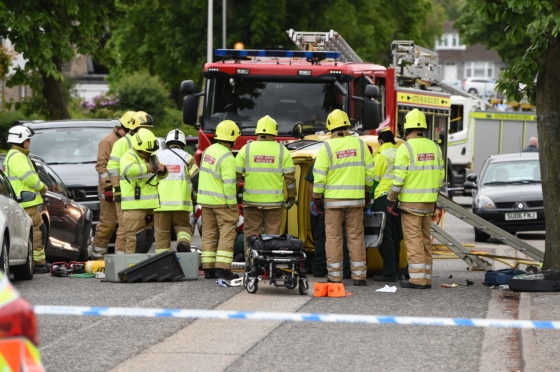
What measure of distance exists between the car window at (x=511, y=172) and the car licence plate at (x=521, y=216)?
1307mm

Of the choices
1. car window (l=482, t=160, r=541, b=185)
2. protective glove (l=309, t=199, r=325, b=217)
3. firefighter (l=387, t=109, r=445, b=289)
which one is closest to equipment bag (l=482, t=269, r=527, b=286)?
firefighter (l=387, t=109, r=445, b=289)

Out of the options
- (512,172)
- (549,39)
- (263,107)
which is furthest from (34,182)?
(512,172)

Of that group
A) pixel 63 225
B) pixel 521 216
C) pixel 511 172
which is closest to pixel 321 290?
pixel 63 225

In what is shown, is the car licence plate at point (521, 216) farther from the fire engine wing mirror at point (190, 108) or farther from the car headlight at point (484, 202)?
the fire engine wing mirror at point (190, 108)

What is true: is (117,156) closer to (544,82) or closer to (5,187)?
(5,187)

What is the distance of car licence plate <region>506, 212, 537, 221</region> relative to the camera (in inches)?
850

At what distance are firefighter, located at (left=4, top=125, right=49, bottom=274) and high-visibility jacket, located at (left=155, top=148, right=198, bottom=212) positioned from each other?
61.1 inches

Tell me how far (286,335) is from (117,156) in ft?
18.6

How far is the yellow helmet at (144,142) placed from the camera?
1412 centimetres

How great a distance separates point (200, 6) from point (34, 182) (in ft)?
93.7

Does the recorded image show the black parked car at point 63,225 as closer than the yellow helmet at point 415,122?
No

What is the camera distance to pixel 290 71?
56.7 feet

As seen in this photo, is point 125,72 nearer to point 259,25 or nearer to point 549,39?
point 259,25

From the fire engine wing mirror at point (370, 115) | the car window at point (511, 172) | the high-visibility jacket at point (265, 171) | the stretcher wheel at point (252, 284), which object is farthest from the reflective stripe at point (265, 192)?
the car window at point (511, 172)
